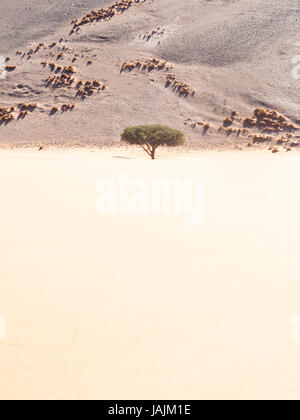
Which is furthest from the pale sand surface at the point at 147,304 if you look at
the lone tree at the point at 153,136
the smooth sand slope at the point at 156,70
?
the smooth sand slope at the point at 156,70

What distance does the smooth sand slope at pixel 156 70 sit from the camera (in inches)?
2238

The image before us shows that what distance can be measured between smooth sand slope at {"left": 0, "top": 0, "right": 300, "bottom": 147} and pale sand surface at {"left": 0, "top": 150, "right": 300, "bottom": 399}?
4591 cm

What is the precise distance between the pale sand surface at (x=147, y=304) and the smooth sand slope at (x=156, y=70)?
45.9m

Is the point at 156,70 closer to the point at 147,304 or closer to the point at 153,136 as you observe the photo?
the point at 153,136

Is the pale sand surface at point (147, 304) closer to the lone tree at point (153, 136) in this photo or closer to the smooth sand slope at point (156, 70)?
the lone tree at point (153, 136)

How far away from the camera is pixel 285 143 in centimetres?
5328

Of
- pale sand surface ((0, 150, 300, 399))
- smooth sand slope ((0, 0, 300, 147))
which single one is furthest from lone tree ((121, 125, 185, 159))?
pale sand surface ((0, 150, 300, 399))

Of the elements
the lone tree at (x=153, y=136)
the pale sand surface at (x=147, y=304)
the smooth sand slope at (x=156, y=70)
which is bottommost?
the pale sand surface at (x=147, y=304)

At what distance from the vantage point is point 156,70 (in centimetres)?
6325

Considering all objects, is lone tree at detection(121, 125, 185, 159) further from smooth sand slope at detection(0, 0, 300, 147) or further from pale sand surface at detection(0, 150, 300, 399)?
pale sand surface at detection(0, 150, 300, 399)

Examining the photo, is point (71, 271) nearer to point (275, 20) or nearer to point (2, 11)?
point (275, 20)

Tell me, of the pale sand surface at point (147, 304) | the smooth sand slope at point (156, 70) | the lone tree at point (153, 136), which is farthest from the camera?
the smooth sand slope at point (156, 70)

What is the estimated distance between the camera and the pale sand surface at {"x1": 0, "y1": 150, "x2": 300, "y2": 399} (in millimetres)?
3963
